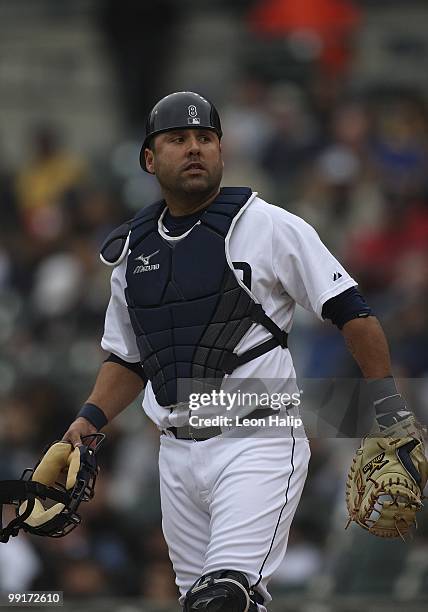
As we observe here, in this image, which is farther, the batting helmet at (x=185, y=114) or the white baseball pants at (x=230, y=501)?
A: the batting helmet at (x=185, y=114)

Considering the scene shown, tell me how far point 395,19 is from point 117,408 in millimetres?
10257

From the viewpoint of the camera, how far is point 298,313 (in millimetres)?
10305

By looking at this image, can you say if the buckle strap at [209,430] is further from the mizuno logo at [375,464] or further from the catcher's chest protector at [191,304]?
the mizuno logo at [375,464]

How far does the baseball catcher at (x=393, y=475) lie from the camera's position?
500cm

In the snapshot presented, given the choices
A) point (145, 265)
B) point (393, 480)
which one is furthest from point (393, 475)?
point (145, 265)

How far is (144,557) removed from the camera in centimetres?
905

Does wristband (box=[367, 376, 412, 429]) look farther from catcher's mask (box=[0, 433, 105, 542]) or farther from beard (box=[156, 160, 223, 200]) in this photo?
catcher's mask (box=[0, 433, 105, 542])

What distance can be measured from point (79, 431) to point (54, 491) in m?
0.33

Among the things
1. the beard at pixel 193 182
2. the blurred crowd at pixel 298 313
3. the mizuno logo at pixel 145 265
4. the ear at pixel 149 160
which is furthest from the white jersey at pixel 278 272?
the blurred crowd at pixel 298 313

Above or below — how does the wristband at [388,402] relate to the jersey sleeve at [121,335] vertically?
below

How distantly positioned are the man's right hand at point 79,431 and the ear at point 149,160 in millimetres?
996

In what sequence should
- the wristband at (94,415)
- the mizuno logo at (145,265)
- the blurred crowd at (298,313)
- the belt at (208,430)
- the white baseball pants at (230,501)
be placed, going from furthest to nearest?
the blurred crowd at (298,313) → the wristband at (94,415) → the mizuno logo at (145,265) → the belt at (208,430) → the white baseball pants at (230,501)

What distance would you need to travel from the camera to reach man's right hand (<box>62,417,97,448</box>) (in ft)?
17.9

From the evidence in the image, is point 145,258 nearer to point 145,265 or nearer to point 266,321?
point 145,265
